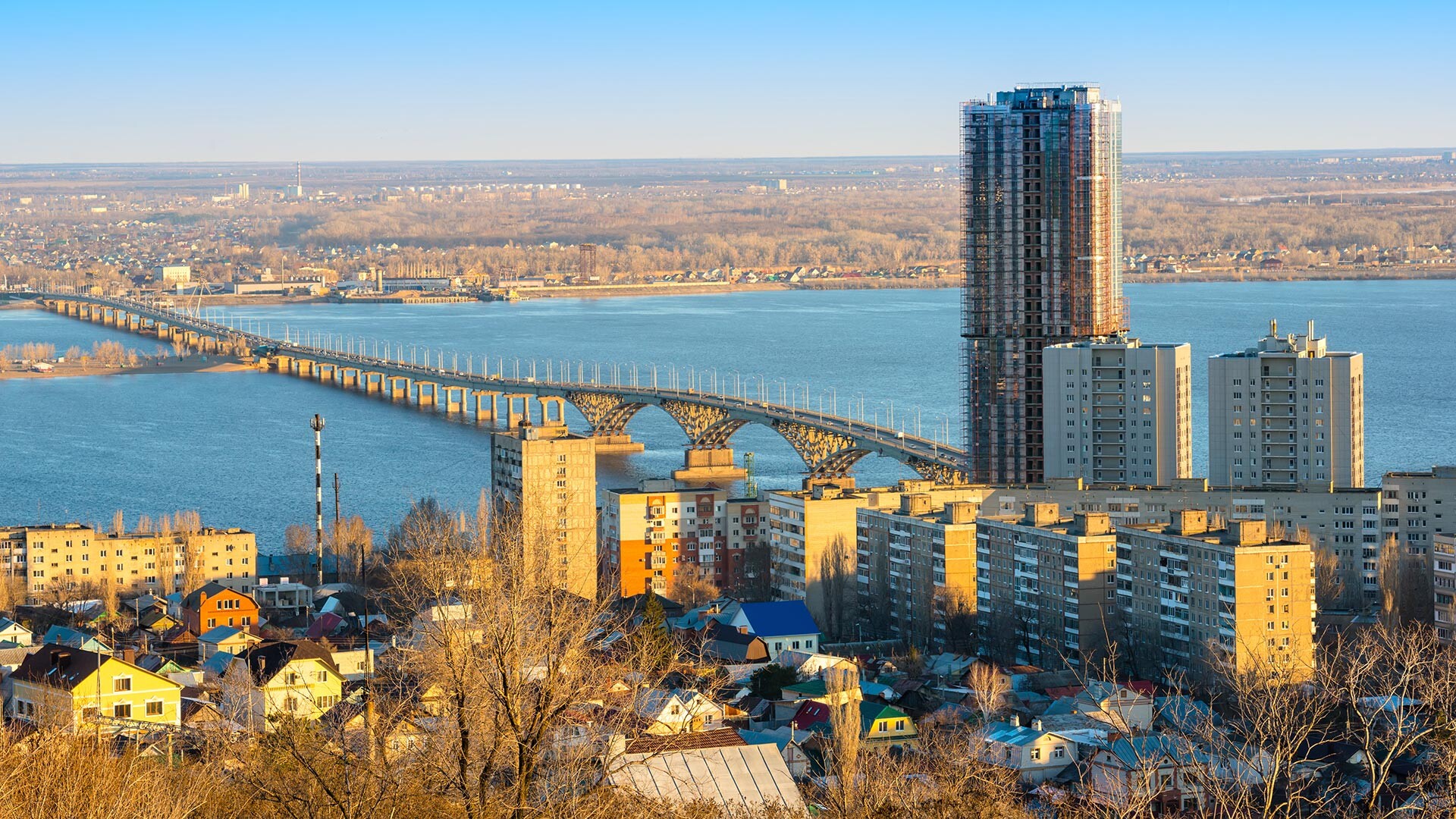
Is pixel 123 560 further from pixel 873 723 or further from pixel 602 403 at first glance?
pixel 602 403

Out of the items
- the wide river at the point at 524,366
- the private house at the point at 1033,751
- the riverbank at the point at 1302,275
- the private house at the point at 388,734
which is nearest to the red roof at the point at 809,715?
the private house at the point at 1033,751

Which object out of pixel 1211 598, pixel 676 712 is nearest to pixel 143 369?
pixel 1211 598

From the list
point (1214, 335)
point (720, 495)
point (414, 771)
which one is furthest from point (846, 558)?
point (1214, 335)

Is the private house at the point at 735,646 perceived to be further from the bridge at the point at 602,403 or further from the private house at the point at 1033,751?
the bridge at the point at 602,403

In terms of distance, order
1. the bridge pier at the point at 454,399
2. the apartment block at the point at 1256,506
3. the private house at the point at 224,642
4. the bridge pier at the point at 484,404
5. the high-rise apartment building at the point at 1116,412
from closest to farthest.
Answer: the private house at the point at 224,642
the apartment block at the point at 1256,506
the high-rise apartment building at the point at 1116,412
the bridge pier at the point at 484,404
the bridge pier at the point at 454,399

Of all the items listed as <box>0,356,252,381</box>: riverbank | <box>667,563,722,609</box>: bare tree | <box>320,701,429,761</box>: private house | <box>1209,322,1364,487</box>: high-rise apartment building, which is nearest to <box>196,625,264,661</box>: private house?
<box>667,563,722,609</box>: bare tree

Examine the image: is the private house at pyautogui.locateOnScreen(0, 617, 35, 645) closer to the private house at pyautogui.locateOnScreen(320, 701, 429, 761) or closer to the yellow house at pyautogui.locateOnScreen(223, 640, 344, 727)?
the yellow house at pyautogui.locateOnScreen(223, 640, 344, 727)
